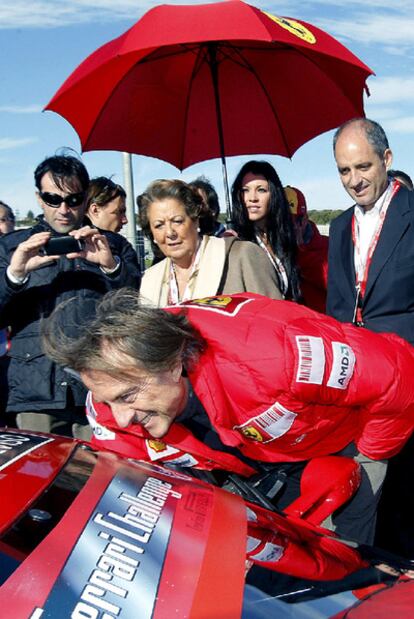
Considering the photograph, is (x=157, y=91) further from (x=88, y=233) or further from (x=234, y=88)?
(x=88, y=233)

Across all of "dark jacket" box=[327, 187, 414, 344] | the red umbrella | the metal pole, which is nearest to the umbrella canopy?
the red umbrella

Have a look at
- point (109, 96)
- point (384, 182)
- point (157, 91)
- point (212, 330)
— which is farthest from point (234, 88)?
point (212, 330)

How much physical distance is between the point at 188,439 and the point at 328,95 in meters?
2.48

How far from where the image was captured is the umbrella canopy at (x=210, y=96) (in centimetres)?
388

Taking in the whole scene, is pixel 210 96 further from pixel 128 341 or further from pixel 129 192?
pixel 129 192

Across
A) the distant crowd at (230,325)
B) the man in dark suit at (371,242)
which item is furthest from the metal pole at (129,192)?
the man in dark suit at (371,242)

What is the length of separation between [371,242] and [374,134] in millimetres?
463

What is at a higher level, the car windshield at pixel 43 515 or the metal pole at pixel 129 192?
the metal pole at pixel 129 192

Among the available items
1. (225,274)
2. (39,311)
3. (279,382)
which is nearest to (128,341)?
(279,382)

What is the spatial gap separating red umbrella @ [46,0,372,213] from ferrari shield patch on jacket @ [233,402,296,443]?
1.93m

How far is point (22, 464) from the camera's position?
5.75ft

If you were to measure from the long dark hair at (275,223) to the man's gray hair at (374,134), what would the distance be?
0.76 meters

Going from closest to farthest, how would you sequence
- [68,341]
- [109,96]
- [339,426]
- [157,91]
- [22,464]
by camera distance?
[22,464]
[68,341]
[339,426]
[109,96]
[157,91]

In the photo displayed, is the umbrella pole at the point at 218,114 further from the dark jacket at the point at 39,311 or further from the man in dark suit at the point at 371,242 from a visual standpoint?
the dark jacket at the point at 39,311
